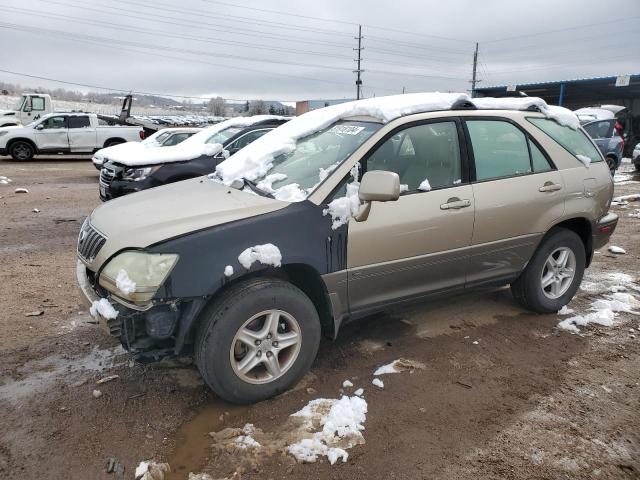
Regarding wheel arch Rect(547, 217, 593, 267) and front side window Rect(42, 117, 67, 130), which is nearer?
wheel arch Rect(547, 217, 593, 267)

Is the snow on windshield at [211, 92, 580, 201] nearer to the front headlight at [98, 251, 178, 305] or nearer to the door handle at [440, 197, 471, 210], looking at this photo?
the door handle at [440, 197, 471, 210]

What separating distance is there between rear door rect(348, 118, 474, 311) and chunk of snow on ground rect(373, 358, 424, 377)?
0.46 m

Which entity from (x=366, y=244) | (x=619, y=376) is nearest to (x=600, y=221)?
(x=619, y=376)

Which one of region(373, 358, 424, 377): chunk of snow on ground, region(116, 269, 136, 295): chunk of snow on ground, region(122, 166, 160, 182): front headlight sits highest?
region(122, 166, 160, 182): front headlight

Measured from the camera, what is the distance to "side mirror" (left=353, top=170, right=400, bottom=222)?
288 centimetres

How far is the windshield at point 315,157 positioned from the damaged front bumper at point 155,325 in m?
0.95

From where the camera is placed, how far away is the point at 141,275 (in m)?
2.61

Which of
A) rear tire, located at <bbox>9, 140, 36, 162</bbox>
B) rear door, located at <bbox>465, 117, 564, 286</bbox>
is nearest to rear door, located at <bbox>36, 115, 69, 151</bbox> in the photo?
rear tire, located at <bbox>9, 140, 36, 162</bbox>

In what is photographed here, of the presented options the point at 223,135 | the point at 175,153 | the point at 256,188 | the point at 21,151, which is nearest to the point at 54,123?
the point at 21,151

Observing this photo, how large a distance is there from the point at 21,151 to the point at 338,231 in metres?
17.8

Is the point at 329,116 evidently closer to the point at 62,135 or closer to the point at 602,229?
the point at 602,229

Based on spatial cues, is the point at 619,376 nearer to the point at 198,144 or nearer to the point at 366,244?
the point at 366,244

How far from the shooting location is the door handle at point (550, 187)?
154 inches

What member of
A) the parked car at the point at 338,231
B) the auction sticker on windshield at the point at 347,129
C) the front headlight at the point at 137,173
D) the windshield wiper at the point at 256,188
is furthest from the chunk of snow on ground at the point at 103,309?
the front headlight at the point at 137,173
